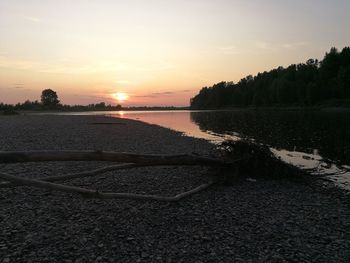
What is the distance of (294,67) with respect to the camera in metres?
169

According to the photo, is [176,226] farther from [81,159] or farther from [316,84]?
[316,84]

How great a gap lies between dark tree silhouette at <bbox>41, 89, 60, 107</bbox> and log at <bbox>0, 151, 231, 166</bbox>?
153 m

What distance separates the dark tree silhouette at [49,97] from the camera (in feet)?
510

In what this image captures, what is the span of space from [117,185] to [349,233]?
7.85 metres

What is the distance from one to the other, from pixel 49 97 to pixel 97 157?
6305 inches

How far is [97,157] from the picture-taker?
9.61m

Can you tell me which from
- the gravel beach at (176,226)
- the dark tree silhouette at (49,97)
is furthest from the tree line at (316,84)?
the gravel beach at (176,226)

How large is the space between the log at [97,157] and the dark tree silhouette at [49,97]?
503 ft

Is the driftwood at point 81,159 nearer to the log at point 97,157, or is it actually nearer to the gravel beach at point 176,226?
the log at point 97,157

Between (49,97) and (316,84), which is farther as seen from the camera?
(49,97)

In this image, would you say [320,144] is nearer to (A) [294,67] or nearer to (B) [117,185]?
(B) [117,185]

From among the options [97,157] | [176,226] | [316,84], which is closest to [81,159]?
[97,157]

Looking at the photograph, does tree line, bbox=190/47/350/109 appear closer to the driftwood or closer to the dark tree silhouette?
the dark tree silhouette

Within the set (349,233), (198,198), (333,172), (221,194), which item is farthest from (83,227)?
(333,172)
